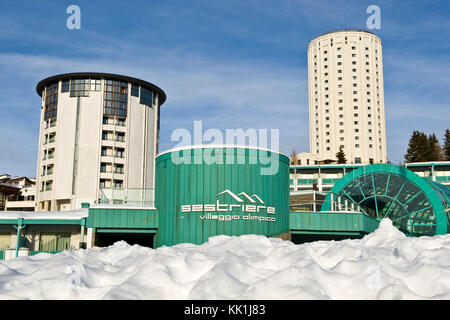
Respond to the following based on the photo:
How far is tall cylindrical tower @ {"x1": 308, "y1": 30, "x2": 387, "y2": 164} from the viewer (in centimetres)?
12081

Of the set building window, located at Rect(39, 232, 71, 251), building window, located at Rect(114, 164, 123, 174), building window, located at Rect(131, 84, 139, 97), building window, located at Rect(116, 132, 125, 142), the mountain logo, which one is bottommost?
building window, located at Rect(39, 232, 71, 251)

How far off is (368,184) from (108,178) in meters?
43.4

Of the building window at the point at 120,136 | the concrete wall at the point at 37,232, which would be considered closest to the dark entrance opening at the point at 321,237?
the concrete wall at the point at 37,232

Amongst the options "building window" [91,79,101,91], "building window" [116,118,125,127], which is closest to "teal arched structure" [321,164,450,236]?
"building window" [116,118,125,127]

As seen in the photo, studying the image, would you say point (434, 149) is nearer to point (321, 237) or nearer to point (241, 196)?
point (321, 237)

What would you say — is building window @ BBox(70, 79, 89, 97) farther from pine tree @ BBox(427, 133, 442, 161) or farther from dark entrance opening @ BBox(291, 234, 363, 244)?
pine tree @ BBox(427, 133, 442, 161)

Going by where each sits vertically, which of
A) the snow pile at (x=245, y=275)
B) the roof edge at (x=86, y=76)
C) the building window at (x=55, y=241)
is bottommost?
the building window at (x=55, y=241)

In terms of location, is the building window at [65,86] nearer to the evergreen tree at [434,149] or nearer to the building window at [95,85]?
the building window at [95,85]

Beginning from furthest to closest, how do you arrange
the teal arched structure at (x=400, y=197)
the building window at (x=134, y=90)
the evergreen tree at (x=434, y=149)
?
the evergreen tree at (x=434, y=149) < the building window at (x=134, y=90) < the teal arched structure at (x=400, y=197)

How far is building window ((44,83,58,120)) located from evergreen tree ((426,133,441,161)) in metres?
74.9

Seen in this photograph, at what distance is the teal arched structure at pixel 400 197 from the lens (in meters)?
35.2

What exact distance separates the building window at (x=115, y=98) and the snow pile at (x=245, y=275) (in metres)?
63.8
